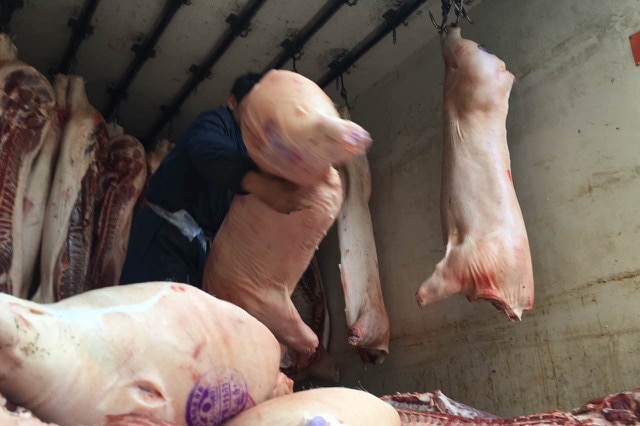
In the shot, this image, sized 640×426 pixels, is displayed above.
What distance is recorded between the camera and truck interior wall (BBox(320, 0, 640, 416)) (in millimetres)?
2354

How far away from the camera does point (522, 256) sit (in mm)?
2246

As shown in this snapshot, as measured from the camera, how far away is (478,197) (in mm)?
2398

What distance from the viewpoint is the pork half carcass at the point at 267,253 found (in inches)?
81.8

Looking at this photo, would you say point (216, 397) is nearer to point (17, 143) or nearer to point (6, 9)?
point (17, 143)

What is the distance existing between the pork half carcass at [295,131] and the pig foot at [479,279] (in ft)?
2.45

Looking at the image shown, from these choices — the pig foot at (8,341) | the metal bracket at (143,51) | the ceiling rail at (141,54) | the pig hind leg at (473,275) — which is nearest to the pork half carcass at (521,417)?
the pig hind leg at (473,275)

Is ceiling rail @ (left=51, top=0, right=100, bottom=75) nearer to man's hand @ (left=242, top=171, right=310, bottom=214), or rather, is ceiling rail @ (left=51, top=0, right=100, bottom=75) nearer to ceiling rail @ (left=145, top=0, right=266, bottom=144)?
ceiling rail @ (left=145, top=0, right=266, bottom=144)

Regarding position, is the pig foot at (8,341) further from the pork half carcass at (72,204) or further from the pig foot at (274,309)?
the pork half carcass at (72,204)

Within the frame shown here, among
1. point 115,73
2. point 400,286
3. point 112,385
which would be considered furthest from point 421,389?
point 115,73

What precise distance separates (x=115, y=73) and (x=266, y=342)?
239 centimetres

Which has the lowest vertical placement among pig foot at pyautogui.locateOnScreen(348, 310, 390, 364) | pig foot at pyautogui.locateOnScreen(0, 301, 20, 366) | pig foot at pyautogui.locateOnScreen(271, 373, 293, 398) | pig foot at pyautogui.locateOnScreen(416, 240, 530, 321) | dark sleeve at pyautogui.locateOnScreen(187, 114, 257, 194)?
pig foot at pyautogui.locateOnScreen(271, 373, 293, 398)

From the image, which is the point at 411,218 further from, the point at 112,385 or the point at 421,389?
the point at 112,385

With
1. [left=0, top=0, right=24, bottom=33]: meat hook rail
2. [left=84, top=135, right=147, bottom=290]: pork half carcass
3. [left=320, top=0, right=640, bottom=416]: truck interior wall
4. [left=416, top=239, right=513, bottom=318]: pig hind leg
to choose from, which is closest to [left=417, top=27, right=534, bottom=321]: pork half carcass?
[left=416, top=239, right=513, bottom=318]: pig hind leg

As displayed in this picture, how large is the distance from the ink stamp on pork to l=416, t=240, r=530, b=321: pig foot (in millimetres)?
994
